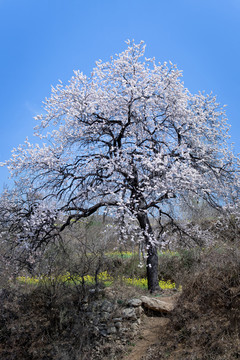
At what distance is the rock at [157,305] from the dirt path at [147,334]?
266mm

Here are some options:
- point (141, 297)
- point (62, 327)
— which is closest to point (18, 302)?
point (62, 327)

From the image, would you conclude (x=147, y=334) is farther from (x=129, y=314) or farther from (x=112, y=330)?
(x=112, y=330)

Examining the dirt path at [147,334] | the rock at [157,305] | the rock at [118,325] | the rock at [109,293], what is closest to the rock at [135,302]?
→ the rock at [157,305]

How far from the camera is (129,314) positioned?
9.93 metres

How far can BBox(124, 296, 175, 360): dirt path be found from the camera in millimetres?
8906

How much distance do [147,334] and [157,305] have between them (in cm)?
92

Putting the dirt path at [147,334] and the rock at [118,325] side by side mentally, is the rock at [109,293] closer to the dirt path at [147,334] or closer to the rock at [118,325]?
the rock at [118,325]

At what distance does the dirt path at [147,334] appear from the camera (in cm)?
891

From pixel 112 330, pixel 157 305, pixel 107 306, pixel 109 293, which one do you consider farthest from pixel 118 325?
pixel 109 293

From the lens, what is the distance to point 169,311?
9.81m

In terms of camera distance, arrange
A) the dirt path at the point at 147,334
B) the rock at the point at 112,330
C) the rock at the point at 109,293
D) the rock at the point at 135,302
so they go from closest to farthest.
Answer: the dirt path at the point at 147,334
the rock at the point at 112,330
the rock at the point at 135,302
the rock at the point at 109,293

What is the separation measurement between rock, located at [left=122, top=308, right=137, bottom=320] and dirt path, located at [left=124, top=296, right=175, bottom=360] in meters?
0.34

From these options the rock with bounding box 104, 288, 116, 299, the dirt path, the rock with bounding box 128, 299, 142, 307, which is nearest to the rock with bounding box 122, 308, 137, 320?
the rock with bounding box 128, 299, 142, 307

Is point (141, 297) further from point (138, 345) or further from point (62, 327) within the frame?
point (62, 327)
